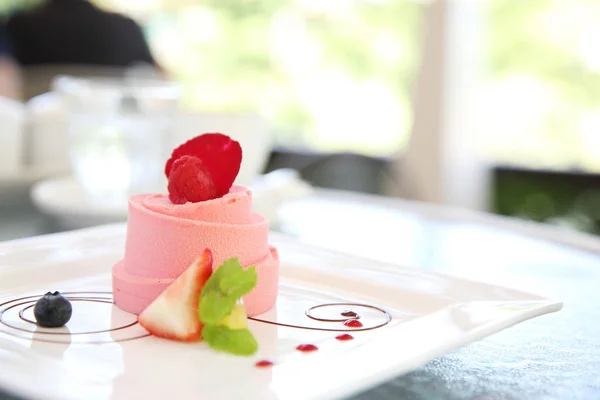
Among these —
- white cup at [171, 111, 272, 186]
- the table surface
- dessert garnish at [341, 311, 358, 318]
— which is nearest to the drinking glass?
white cup at [171, 111, 272, 186]

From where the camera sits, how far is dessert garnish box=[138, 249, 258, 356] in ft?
2.83

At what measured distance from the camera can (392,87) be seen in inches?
191

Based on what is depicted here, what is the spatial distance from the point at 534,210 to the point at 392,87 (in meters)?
1.11

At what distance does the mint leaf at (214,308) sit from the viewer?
86 cm

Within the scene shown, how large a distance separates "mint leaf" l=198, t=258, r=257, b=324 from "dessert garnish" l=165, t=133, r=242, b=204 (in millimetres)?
138

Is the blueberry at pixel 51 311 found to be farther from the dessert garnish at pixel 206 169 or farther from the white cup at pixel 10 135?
the white cup at pixel 10 135

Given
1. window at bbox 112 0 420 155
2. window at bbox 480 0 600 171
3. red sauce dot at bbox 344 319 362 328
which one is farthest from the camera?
window at bbox 112 0 420 155

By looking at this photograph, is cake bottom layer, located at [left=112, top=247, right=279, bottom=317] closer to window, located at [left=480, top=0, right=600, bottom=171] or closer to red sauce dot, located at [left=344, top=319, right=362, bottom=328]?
red sauce dot, located at [left=344, top=319, right=362, bottom=328]

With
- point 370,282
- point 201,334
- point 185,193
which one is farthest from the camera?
point 370,282

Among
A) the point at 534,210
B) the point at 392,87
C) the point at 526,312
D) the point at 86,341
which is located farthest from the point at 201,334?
the point at 392,87

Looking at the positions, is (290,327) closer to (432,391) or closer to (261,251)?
(261,251)

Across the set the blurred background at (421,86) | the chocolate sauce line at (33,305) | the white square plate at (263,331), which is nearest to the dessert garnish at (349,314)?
the white square plate at (263,331)

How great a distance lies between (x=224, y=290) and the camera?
88 cm

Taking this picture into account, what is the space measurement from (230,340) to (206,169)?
0.23m
